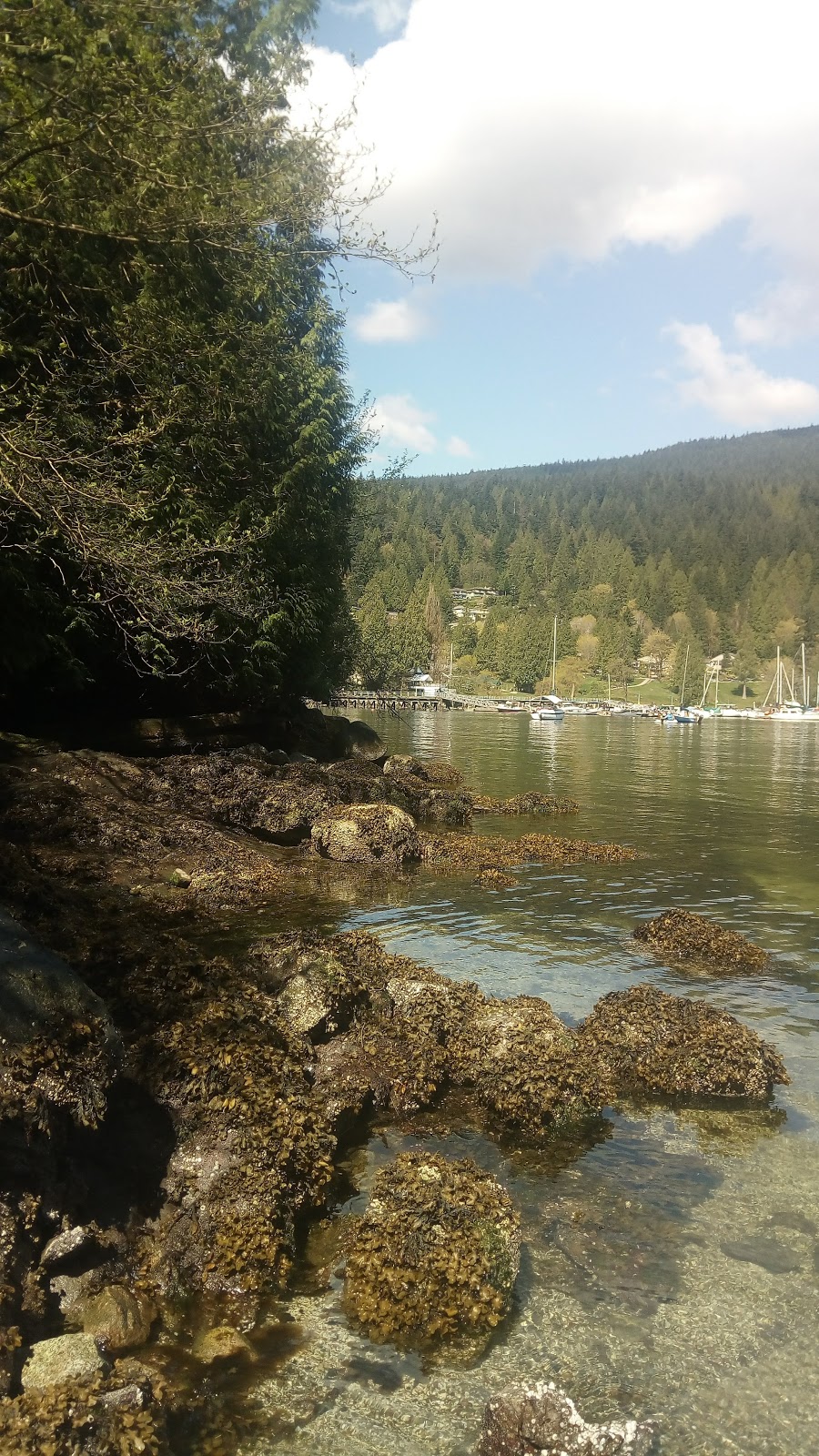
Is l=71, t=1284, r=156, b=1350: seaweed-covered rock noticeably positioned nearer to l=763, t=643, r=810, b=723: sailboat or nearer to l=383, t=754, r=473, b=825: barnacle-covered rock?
l=383, t=754, r=473, b=825: barnacle-covered rock

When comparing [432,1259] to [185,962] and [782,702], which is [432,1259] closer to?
[185,962]

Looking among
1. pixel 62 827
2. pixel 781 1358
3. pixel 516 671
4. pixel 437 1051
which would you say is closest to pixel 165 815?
pixel 62 827

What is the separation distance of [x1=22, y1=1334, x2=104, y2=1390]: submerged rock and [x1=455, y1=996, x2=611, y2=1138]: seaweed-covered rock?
3809 millimetres

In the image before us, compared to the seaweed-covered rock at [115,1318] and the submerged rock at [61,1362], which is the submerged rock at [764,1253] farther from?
the submerged rock at [61,1362]

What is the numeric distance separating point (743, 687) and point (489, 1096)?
7772 inches

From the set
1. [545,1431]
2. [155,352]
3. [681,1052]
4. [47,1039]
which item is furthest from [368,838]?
[545,1431]

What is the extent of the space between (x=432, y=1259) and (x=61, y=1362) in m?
2.05

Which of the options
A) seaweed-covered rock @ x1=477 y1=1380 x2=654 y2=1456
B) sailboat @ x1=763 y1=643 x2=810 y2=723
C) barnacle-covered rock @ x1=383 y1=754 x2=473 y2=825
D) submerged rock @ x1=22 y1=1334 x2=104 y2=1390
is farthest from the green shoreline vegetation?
sailboat @ x1=763 y1=643 x2=810 y2=723

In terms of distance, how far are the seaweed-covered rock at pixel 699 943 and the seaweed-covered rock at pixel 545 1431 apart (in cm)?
800

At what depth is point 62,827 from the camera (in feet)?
48.2

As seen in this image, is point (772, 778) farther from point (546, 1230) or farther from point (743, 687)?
point (743, 687)

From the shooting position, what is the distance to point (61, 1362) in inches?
160

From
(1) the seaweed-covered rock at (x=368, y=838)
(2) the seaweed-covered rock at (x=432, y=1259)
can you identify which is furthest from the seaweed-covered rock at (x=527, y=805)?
(2) the seaweed-covered rock at (x=432, y=1259)

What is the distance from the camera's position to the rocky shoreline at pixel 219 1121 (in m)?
4.37
